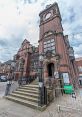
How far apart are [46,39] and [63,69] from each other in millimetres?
5689

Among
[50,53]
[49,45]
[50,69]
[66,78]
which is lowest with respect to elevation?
[66,78]

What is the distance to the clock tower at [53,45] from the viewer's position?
12.4 meters

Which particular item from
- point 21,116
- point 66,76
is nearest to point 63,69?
point 66,76

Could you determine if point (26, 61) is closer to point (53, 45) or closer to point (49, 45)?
point (49, 45)

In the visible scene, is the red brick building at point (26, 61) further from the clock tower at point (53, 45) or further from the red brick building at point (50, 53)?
→ the clock tower at point (53, 45)

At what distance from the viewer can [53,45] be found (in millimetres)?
13883

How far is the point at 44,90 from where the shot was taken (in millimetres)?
6754

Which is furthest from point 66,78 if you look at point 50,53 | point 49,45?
point 49,45

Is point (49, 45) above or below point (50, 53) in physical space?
above

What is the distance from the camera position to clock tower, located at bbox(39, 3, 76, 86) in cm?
1245

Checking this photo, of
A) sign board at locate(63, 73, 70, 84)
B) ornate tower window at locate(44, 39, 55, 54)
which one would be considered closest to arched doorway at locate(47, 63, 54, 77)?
ornate tower window at locate(44, 39, 55, 54)

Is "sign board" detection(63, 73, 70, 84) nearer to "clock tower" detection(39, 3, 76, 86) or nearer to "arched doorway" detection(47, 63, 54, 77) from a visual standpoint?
"clock tower" detection(39, 3, 76, 86)

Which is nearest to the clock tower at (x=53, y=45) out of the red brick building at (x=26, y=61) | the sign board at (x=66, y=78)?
the sign board at (x=66, y=78)

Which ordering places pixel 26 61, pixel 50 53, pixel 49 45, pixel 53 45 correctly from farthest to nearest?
pixel 26 61, pixel 49 45, pixel 53 45, pixel 50 53
